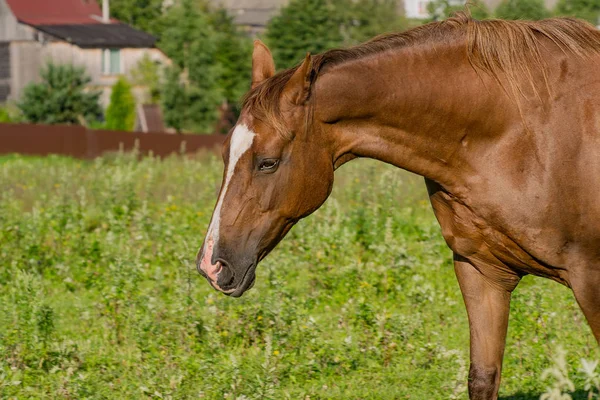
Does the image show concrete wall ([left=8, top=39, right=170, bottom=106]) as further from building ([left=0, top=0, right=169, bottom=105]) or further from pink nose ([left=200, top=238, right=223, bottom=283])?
pink nose ([left=200, top=238, right=223, bottom=283])

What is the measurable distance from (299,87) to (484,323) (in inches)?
61.7

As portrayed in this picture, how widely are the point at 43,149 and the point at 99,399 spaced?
27752 millimetres

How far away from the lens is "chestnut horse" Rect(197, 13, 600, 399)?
4.41m

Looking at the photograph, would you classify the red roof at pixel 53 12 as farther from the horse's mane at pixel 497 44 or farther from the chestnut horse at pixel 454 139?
the chestnut horse at pixel 454 139

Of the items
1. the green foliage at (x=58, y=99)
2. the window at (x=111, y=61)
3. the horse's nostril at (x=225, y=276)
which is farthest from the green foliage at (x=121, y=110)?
the horse's nostril at (x=225, y=276)

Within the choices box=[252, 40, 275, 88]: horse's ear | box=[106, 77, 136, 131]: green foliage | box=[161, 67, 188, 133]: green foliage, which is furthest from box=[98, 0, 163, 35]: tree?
box=[252, 40, 275, 88]: horse's ear

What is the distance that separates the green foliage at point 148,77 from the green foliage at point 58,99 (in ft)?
28.6

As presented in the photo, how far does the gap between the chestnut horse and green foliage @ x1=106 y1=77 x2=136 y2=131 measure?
1656 inches

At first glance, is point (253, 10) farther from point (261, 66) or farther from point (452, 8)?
point (261, 66)

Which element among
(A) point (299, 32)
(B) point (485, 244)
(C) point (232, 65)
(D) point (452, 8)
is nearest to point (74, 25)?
(C) point (232, 65)

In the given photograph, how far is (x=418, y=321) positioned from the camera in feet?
22.2

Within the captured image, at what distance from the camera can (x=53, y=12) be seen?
5722 cm

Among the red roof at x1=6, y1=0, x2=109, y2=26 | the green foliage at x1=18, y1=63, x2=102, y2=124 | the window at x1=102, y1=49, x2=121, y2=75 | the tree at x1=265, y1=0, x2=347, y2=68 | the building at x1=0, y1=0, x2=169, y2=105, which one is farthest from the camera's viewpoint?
the window at x1=102, y1=49, x2=121, y2=75

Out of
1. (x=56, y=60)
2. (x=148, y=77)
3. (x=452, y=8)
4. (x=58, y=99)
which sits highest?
(x=452, y=8)
